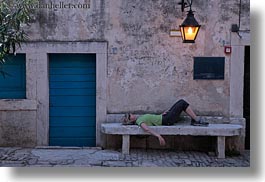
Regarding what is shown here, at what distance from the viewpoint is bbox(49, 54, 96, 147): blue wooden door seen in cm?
354

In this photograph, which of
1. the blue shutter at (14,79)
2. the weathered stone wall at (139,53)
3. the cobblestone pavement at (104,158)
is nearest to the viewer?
the cobblestone pavement at (104,158)

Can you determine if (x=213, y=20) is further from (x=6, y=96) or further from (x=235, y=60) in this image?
(x=6, y=96)

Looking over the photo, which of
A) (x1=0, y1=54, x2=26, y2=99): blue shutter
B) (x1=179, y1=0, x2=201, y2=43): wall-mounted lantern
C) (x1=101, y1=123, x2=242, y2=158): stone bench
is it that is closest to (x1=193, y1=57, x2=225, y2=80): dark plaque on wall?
(x1=179, y1=0, x2=201, y2=43): wall-mounted lantern

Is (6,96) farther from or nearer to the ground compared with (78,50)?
nearer to the ground

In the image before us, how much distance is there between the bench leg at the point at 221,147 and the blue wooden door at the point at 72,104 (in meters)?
1.03

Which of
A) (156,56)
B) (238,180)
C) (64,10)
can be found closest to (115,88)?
(156,56)

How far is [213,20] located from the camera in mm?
3773

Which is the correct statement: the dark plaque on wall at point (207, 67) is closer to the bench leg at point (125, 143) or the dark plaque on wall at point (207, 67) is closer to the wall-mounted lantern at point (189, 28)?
the wall-mounted lantern at point (189, 28)

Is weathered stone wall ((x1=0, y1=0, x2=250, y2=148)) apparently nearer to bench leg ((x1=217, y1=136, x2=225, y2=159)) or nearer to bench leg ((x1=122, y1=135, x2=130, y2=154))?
bench leg ((x1=122, y1=135, x2=130, y2=154))

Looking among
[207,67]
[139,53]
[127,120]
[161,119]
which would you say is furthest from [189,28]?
[127,120]

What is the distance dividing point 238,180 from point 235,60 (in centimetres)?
109

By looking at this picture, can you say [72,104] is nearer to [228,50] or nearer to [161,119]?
[161,119]

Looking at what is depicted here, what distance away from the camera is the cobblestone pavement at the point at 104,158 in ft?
10.8

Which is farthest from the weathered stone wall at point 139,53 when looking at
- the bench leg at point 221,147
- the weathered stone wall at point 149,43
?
the bench leg at point 221,147
